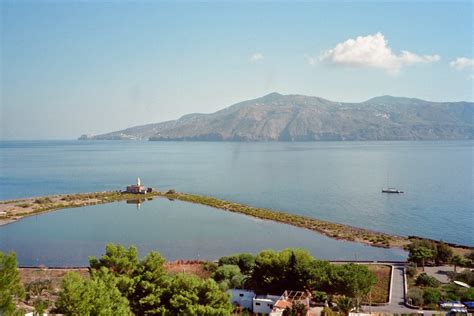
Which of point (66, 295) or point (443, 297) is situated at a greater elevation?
point (66, 295)

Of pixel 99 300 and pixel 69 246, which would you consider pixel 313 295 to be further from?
pixel 69 246

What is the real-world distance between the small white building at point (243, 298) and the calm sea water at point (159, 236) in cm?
956

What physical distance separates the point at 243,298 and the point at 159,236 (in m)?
16.4

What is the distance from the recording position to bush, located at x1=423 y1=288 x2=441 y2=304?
16255mm

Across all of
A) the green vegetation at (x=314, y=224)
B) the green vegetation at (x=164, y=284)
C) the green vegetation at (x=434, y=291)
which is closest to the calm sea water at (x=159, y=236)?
the green vegetation at (x=314, y=224)

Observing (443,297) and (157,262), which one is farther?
(443,297)

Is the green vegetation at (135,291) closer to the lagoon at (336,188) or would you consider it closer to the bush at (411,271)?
the bush at (411,271)

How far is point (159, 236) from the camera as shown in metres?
31.6

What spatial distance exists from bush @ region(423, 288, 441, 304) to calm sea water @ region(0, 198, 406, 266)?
9.19 m

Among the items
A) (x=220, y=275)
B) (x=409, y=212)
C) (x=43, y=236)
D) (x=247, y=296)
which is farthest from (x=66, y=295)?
(x=409, y=212)

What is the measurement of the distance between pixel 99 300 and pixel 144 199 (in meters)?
37.6

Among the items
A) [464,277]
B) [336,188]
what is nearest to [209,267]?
[464,277]

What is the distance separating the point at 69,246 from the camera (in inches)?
1149

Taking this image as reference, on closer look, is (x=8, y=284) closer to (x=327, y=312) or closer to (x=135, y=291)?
(x=135, y=291)
